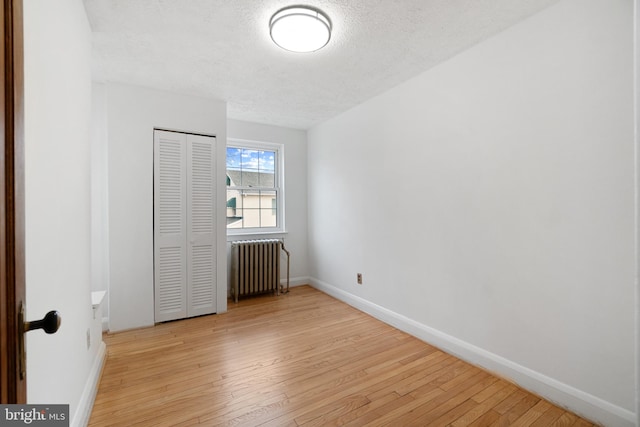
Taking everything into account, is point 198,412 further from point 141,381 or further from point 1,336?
point 1,336

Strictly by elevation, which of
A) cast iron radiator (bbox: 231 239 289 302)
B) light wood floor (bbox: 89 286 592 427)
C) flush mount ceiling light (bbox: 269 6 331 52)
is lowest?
light wood floor (bbox: 89 286 592 427)

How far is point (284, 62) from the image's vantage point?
8.32ft

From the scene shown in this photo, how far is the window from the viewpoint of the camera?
13.8 feet

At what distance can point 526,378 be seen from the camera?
1.96m

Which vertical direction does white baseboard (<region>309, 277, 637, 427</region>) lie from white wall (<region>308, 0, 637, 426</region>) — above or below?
below

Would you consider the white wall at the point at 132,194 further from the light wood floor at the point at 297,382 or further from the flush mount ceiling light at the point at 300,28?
the flush mount ceiling light at the point at 300,28

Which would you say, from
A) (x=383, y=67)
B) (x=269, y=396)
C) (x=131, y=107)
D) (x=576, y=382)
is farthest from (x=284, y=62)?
(x=576, y=382)

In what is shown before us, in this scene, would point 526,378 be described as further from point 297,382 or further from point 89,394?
point 89,394

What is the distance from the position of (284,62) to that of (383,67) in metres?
0.91

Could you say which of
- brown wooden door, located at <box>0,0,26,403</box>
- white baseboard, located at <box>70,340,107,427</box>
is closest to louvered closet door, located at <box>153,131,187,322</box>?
white baseboard, located at <box>70,340,107,427</box>

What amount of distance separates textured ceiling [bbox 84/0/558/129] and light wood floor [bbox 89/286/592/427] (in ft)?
8.45

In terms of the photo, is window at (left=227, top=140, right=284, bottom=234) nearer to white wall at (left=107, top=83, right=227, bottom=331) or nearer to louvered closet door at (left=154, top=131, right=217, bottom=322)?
louvered closet door at (left=154, top=131, right=217, bottom=322)

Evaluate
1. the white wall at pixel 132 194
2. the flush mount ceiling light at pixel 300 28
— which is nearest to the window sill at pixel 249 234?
the white wall at pixel 132 194

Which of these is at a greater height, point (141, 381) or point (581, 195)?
point (581, 195)
